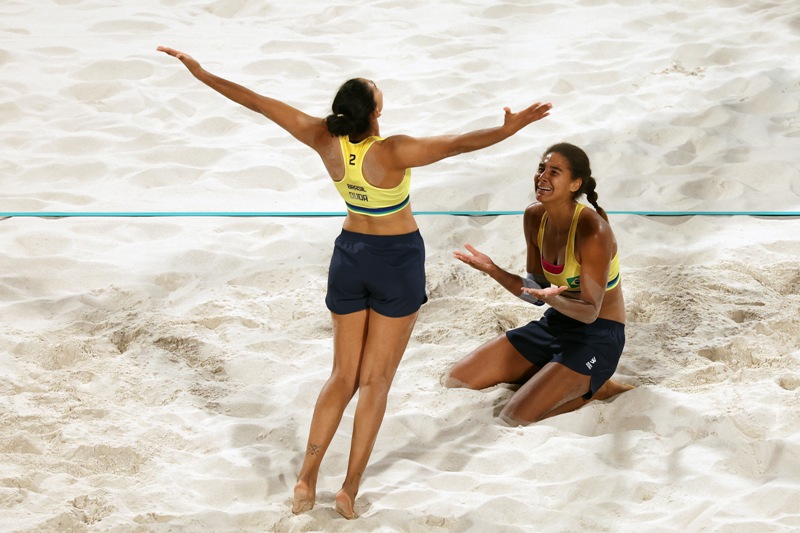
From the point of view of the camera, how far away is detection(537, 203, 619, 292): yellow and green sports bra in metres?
3.38

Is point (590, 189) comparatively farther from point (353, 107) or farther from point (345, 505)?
point (345, 505)

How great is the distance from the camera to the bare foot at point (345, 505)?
111 inches

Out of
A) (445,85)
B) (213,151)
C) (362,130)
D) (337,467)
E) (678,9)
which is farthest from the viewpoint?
(678,9)

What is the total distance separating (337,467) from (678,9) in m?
5.41

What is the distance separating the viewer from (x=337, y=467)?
3.19 meters

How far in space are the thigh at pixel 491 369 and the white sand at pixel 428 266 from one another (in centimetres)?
9

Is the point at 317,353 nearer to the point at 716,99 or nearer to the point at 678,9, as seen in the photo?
the point at 716,99

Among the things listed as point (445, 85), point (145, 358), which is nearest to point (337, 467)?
point (145, 358)

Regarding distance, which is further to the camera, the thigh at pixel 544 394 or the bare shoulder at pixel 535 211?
the bare shoulder at pixel 535 211

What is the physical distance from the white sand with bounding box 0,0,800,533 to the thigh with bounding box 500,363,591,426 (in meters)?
0.11

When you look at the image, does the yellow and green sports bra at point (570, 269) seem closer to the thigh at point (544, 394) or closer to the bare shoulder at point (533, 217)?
the bare shoulder at point (533, 217)

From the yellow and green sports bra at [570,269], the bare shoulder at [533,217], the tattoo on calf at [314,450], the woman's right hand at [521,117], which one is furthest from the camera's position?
the bare shoulder at [533,217]

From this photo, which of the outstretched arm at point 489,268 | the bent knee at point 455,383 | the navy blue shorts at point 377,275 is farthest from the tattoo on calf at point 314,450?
the bent knee at point 455,383

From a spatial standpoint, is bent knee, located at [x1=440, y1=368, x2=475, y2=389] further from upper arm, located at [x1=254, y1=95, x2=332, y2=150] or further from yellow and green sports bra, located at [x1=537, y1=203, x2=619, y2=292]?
upper arm, located at [x1=254, y1=95, x2=332, y2=150]
